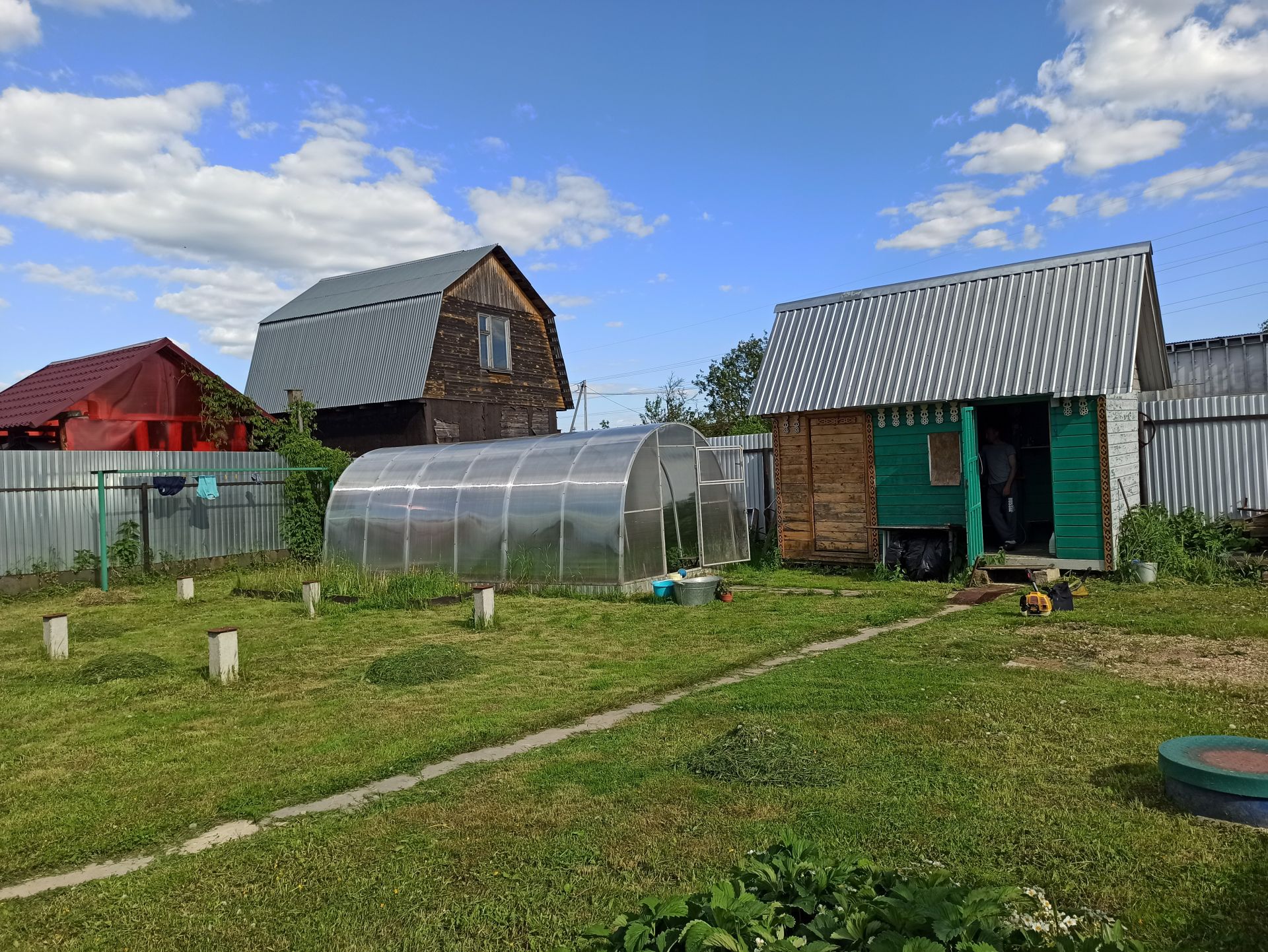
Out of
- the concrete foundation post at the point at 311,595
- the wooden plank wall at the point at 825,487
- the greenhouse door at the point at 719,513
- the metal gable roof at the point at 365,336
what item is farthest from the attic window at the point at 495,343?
the concrete foundation post at the point at 311,595

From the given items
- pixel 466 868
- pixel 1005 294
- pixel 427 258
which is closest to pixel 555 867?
pixel 466 868

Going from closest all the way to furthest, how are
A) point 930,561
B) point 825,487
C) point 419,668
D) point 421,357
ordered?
point 419,668 → point 930,561 → point 825,487 → point 421,357

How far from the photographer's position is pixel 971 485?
560 inches

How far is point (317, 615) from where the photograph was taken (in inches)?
527

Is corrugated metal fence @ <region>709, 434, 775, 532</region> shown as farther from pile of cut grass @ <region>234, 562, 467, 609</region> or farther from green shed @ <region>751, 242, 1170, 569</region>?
pile of cut grass @ <region>234, 562, 467, 609</region>

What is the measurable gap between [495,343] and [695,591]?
1603 centimetres

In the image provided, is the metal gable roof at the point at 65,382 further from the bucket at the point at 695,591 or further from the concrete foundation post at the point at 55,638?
the bucket at the point at 695,591

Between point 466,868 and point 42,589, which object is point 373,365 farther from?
point 466,868

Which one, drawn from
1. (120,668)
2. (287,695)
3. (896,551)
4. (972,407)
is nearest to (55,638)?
(120,668)

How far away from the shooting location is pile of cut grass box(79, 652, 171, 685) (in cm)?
930

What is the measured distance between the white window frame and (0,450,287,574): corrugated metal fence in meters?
7.46

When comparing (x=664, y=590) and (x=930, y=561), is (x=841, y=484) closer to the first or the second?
(x=930, y=561)

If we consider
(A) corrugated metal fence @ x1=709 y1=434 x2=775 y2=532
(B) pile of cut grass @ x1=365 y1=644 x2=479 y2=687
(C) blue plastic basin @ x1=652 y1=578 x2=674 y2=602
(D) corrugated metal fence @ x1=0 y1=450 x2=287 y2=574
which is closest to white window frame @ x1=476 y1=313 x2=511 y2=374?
(D) corrugated metal fence @ x1=0 y1=450 x2=287 y2=574

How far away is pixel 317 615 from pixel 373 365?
13864 mm
